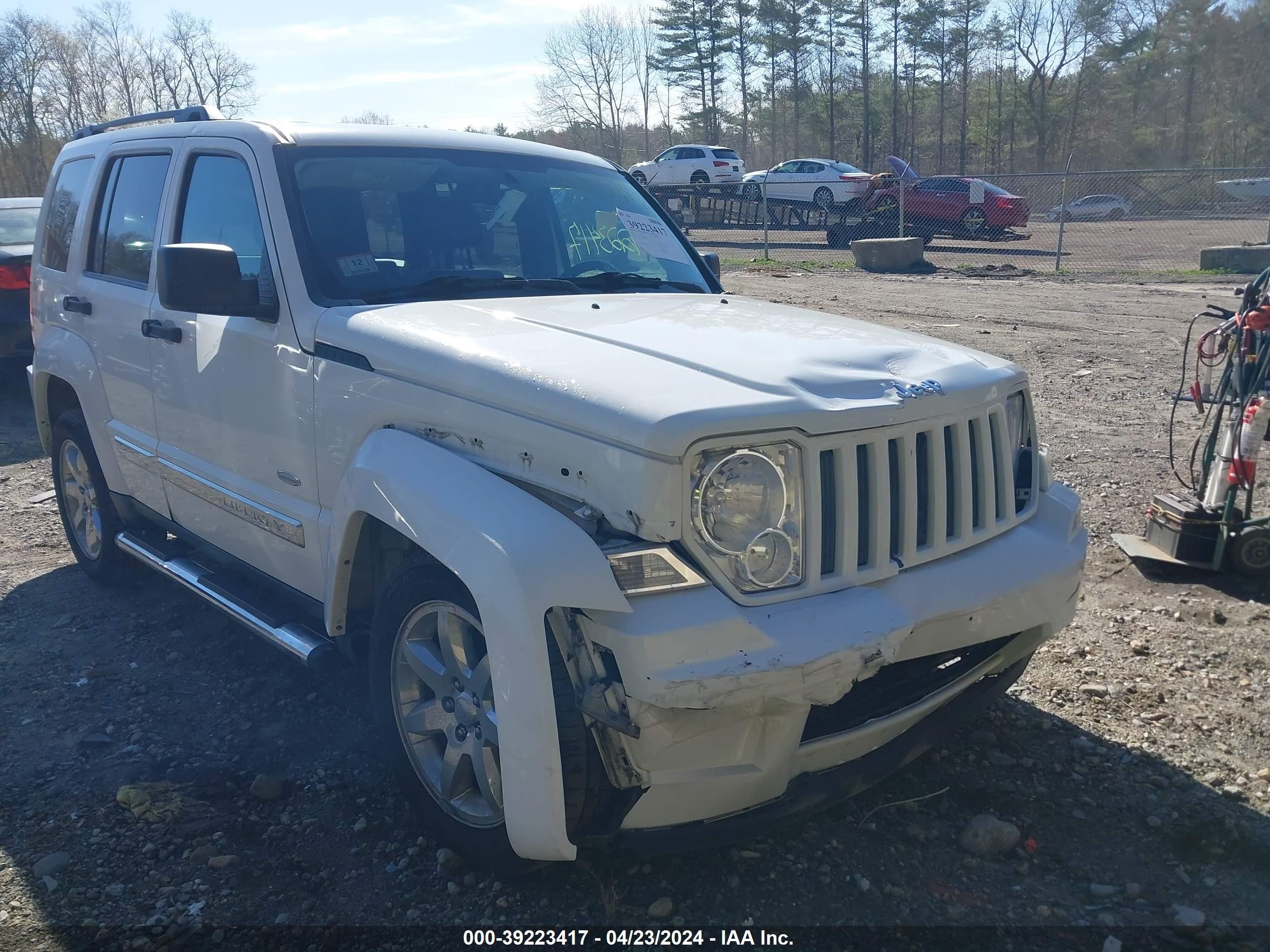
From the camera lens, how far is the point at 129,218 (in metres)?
4.48

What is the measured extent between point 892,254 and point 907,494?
18195mm

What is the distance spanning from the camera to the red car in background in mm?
24531

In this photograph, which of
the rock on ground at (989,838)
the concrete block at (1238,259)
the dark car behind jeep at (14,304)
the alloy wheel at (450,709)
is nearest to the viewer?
the alloy wheel at (450,709)

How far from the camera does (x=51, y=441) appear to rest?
5.35 m

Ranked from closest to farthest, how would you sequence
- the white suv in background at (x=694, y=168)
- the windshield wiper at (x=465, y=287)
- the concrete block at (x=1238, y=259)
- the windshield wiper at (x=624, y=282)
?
the windshield wiper at (x=465, y=287), the windshield wiper at (x=624, y=282), the concrete block at (x=1238, y=259), the white suv in background at (x=694, y=168)

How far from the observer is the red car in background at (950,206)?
80.5ft

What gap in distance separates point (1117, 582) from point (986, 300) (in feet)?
35.2

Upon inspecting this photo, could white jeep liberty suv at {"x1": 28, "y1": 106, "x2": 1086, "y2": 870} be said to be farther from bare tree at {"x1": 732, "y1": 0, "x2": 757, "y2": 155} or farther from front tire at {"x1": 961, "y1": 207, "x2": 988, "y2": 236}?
bare tree at {"x1": 732, "y1": 0, "x2": 757, "y2": 155}

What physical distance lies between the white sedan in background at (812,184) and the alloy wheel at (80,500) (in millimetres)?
24346

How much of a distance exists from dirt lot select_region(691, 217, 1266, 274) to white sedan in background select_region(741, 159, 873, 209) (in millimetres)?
972

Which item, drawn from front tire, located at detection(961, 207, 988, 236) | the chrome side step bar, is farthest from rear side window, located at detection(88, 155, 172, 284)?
front tire, located at detection(961, 207, 988, 236)

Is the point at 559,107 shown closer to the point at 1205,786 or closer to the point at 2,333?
the point at 2,333

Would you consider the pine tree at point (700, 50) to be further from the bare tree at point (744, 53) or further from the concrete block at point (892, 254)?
the concrete block at point (892, 254)

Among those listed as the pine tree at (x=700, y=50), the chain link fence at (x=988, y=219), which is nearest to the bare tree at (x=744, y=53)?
the pine tree at (x=700, y=50)
